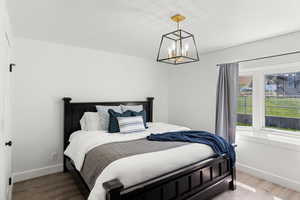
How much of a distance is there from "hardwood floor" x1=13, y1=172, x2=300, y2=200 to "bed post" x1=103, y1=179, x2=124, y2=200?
1.21m

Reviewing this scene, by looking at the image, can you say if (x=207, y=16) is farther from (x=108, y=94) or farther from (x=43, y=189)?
(x=43, y=189)

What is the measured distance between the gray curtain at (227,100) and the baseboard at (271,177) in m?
0.55

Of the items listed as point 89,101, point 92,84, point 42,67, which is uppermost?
point 42,67

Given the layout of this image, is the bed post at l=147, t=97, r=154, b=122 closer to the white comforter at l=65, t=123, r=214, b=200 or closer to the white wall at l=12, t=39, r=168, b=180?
the white wall at l=12, t=39, r=168, b=180

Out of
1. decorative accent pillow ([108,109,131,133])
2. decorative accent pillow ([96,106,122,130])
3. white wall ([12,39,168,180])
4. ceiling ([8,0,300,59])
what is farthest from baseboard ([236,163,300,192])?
white wall ([12,39,168,180])

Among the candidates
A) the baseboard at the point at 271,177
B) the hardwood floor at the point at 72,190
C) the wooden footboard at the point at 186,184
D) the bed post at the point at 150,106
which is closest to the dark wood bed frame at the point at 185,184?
the wooden footboard at the point at 186,184

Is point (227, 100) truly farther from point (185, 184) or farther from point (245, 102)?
point (185, 184)

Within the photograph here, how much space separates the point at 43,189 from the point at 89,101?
163 centimetres

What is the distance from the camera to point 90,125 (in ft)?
9.53

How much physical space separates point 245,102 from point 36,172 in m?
4.05

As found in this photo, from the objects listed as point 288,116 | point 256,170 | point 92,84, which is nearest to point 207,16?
point 288,116

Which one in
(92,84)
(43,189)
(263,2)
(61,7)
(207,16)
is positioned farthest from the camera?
(92,84)

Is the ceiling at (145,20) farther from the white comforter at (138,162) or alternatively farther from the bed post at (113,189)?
the bed post at (113,189)

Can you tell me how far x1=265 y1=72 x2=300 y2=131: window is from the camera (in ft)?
8.88
